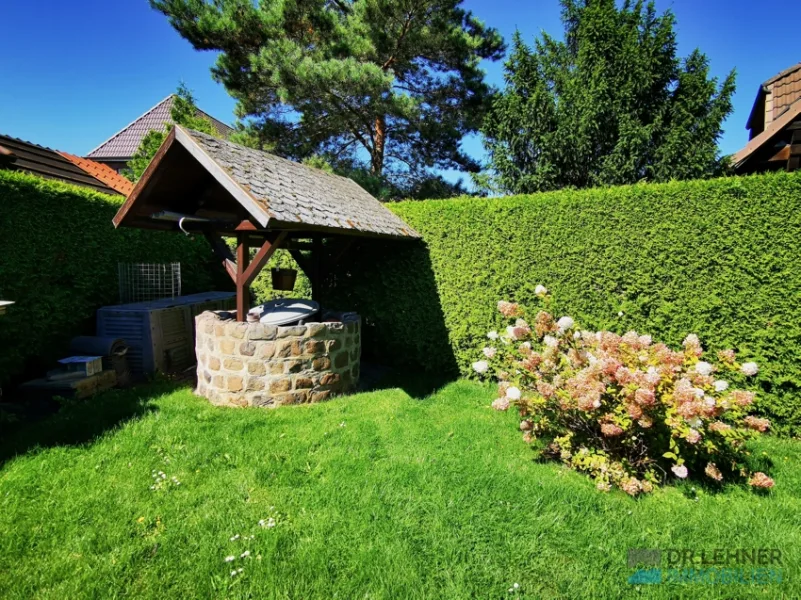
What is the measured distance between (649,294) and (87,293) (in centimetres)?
801

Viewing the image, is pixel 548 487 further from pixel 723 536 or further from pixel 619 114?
pixel 619 114

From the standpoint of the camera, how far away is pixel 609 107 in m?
9.14

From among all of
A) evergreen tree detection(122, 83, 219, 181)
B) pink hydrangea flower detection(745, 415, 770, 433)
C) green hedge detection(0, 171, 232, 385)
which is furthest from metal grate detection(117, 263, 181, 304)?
pink hydrangea flower detection(745, 415, 770, 433)

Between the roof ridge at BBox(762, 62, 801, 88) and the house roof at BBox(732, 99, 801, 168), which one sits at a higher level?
the roof ridge at BBox(762, 62, 801, 88)

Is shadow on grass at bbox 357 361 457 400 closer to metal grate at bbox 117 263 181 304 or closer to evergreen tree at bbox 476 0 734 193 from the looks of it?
metal grate at bbox 117 263 181 304

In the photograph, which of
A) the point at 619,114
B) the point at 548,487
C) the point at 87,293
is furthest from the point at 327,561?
the point at 619,114

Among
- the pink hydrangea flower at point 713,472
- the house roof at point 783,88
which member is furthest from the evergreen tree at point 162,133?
the house roof at point 783,88

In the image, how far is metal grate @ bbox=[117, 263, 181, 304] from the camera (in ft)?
22.5

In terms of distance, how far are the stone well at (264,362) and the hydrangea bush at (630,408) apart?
233cm

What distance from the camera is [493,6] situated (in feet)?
38.6

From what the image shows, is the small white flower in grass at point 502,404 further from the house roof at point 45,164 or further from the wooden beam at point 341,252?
the house roof at point 45,164

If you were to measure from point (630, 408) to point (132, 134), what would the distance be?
24.8 metres

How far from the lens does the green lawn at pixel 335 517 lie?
230 cm

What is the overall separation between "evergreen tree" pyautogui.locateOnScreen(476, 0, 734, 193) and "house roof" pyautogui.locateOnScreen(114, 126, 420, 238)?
545 centimetres
